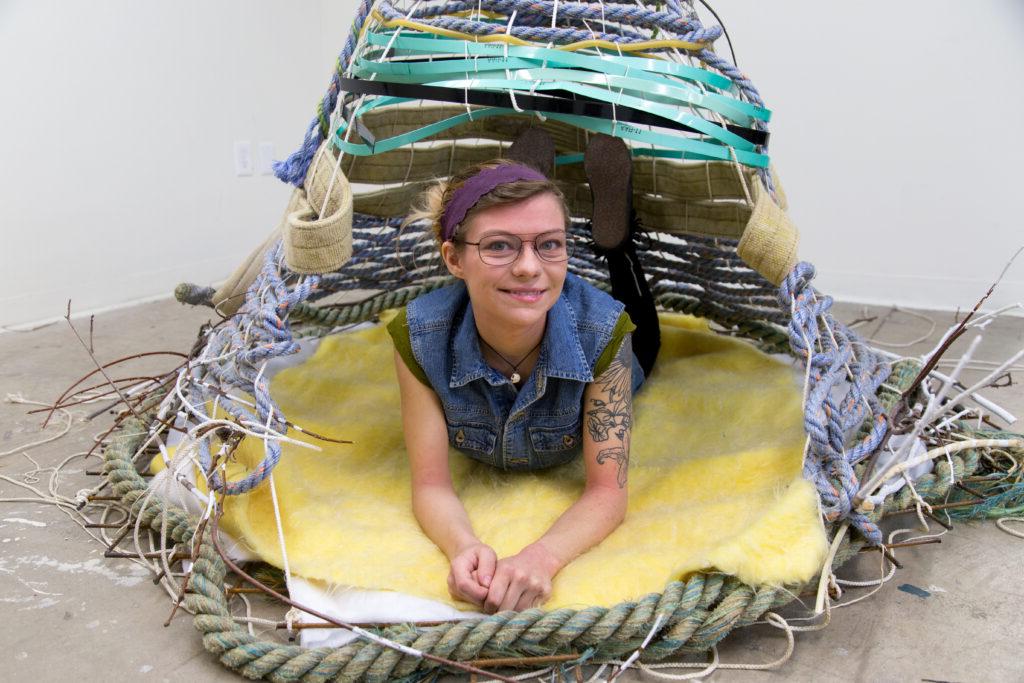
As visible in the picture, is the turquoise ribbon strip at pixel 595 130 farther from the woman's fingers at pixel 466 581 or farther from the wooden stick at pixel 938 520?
the woman's fingers at pixel 466 581

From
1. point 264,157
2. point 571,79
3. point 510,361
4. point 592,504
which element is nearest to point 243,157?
point 264,157

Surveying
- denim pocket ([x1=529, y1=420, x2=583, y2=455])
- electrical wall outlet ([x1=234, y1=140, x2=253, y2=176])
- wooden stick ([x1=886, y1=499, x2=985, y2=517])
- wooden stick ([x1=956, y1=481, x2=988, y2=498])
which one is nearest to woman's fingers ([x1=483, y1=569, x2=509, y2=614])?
denim pocket ([x1=529, y1=420, x2=583, y2=455])

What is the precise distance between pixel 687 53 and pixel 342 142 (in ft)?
1.68

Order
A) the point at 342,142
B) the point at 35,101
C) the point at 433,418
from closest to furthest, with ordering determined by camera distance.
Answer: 1. the point at 433,418
2. the point at 342,142
3. the point at 35,101

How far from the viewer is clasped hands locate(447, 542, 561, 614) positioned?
866 millimetres

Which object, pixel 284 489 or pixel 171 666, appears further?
pixel 284 489

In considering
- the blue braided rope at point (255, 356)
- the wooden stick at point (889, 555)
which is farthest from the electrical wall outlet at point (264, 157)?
the wooden stick at point (889, 555)

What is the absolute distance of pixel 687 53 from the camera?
4.00ft

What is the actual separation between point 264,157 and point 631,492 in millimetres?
1926

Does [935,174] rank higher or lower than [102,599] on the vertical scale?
higher

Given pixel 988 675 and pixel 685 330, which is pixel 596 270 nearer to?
pixel 685 330

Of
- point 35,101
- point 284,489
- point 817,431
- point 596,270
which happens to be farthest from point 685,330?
point 35,101

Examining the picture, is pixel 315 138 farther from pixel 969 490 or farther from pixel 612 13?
pixel 969 490

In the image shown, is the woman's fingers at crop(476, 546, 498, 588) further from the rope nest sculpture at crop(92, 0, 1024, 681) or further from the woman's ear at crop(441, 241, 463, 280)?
the woman's ear at crop(441, 241, 463, 280)
